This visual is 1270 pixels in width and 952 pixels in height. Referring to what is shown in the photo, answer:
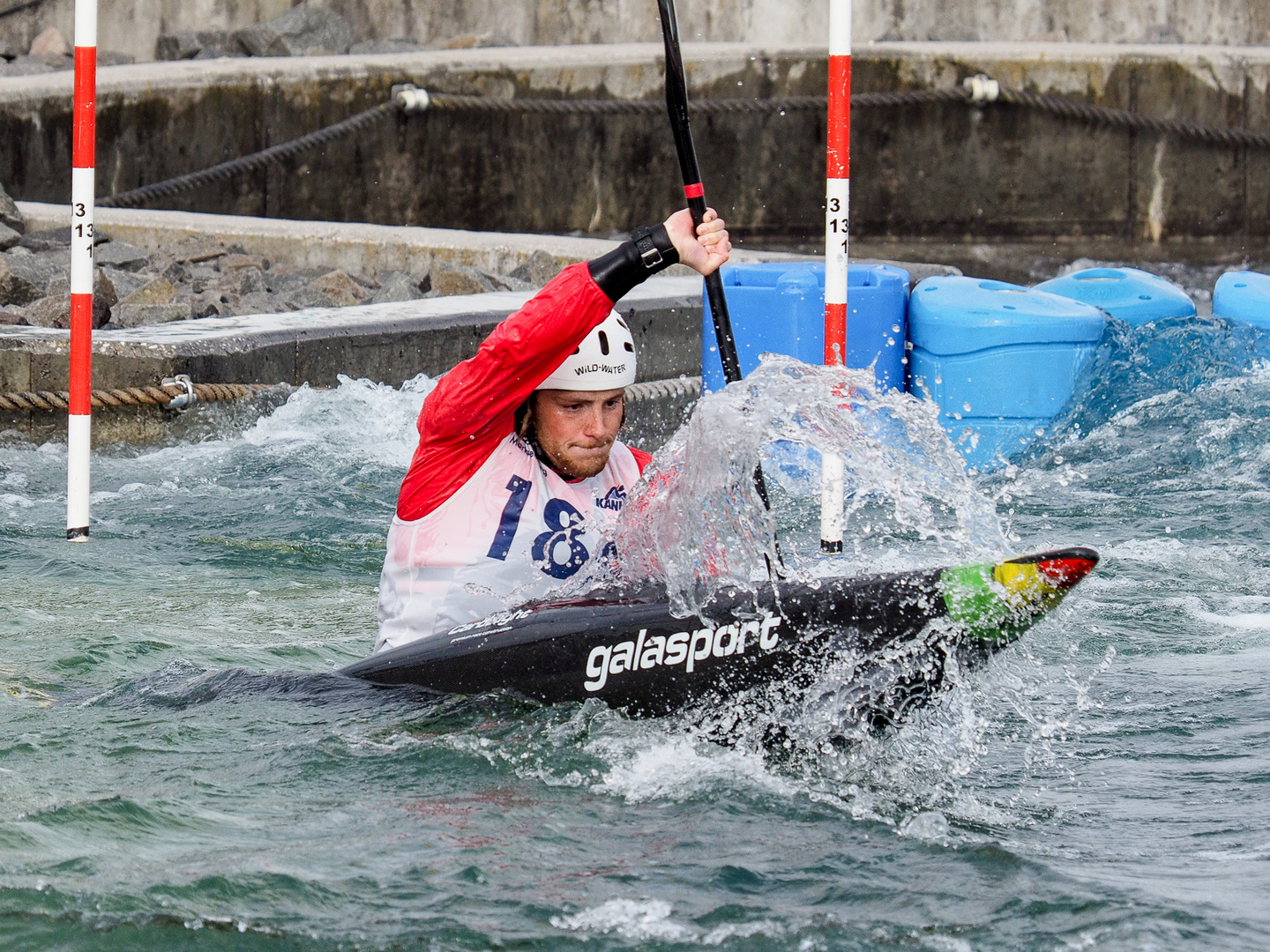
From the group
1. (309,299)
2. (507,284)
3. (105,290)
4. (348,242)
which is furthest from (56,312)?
(507,284)

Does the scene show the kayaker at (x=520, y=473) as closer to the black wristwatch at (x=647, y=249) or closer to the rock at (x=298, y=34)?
the black wristwatch at (x=647, y=249)

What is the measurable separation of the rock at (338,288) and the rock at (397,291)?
0.11 m

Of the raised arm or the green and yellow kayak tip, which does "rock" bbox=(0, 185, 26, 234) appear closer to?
the raised arm

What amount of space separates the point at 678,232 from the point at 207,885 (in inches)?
70.4

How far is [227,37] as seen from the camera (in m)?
15.7

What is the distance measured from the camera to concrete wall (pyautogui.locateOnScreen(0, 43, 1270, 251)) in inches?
536

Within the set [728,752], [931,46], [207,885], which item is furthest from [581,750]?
[931,46]

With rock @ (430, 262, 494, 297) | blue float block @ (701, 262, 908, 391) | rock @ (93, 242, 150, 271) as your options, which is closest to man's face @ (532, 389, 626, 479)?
blue float block @ (701, 262, 908, 391)

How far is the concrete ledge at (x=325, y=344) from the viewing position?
7070 millimetres

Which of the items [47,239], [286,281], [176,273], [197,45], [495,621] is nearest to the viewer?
[495,621]

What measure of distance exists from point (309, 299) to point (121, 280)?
992 millimetres

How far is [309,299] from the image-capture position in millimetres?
9062

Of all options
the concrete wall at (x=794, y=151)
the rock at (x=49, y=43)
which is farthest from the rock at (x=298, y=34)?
the rock at (x=49, y=43)

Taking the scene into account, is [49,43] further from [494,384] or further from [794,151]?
[494,384]
